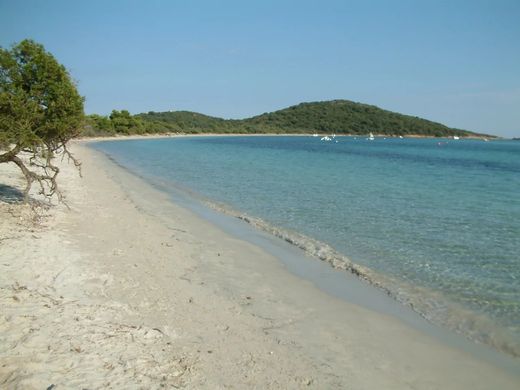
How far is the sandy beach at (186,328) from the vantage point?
4.34 m

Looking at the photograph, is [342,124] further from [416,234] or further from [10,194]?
[10,194]

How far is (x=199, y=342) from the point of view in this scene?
508cm

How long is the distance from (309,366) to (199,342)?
135cm

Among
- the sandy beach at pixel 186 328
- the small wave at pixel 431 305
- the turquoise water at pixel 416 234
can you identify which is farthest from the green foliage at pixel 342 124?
the sandy beach at pixel 186 328

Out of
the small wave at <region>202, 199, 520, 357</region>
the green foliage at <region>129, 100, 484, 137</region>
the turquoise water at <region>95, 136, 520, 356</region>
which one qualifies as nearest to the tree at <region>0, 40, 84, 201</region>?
the turquoise water at <region>95, 136, 520, 356</region>

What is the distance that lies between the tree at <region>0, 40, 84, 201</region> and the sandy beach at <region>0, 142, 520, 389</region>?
1971mm

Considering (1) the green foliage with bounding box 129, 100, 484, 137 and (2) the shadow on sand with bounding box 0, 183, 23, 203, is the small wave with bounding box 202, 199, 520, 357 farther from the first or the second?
(1) the green foliage with bounding box 129, 100, 484, 137

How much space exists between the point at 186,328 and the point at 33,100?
7387 mm

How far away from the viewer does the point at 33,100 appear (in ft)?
32.3

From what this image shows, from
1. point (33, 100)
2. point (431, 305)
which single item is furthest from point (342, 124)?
point (431, 305)

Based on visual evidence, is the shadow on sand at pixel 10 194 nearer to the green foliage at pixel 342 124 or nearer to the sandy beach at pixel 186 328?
the sandy beach at pixel 186 328

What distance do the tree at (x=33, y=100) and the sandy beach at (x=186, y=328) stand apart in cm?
197

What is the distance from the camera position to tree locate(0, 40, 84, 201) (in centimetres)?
954

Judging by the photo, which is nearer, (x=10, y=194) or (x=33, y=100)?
(x=33, y=100)
